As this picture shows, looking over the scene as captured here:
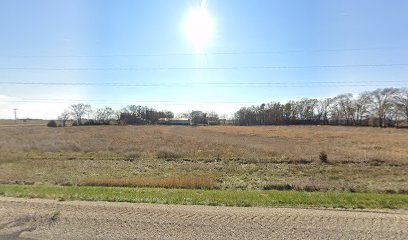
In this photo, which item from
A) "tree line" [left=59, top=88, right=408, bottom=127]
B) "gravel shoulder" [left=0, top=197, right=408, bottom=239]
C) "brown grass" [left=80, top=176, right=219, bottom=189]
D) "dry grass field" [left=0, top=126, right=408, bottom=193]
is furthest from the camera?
"tree line" [left=59, top=88, right=408, bottom=127]

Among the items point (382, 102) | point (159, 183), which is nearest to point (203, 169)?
point (159, 183)

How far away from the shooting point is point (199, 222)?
6629mm

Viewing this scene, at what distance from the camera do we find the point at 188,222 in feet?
21.7

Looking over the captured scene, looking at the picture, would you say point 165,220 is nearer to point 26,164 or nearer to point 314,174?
point 314,174

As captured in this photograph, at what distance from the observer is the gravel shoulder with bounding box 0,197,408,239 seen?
5.90m

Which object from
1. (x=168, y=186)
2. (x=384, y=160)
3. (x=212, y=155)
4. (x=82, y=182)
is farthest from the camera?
(x=212, y=155)

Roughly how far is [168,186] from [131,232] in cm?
751

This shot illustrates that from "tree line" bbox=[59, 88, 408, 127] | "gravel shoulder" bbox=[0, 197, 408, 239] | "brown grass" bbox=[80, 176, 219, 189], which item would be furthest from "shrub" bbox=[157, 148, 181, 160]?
"tree line" bbox=[59, 88, 408, 127]

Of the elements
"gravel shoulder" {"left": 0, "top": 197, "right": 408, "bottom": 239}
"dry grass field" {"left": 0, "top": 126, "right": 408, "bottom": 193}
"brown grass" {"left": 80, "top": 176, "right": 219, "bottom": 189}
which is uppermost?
"gravel shoulder" {"left": 0, "top": 197, "right": 408, "bottom": 239}

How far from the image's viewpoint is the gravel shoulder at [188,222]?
19.4 feet

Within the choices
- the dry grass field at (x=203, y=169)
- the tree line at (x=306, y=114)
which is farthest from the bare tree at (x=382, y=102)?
the dry grass field at (x=203, y=169)

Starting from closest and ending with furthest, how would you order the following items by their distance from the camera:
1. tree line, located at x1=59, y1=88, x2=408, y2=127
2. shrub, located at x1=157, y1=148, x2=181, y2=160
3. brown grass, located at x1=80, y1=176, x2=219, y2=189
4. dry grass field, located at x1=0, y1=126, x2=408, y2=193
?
brown grass, located at x1=80, y1=176, x2=219, y2=189 → dry grass field, located at x1=0, y1=126, x2=408, y2=193 → shrub, located at x1=157, y1=148, x2=181, y2=160 → tree line, located at x1=59, y1=88, x2=408, y2=127

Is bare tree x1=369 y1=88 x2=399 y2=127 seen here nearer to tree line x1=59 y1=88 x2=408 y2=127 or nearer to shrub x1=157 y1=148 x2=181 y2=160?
tree line x1=59 y1=88 x2=408 y2=127

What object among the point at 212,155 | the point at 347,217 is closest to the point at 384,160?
the point at 212,155
